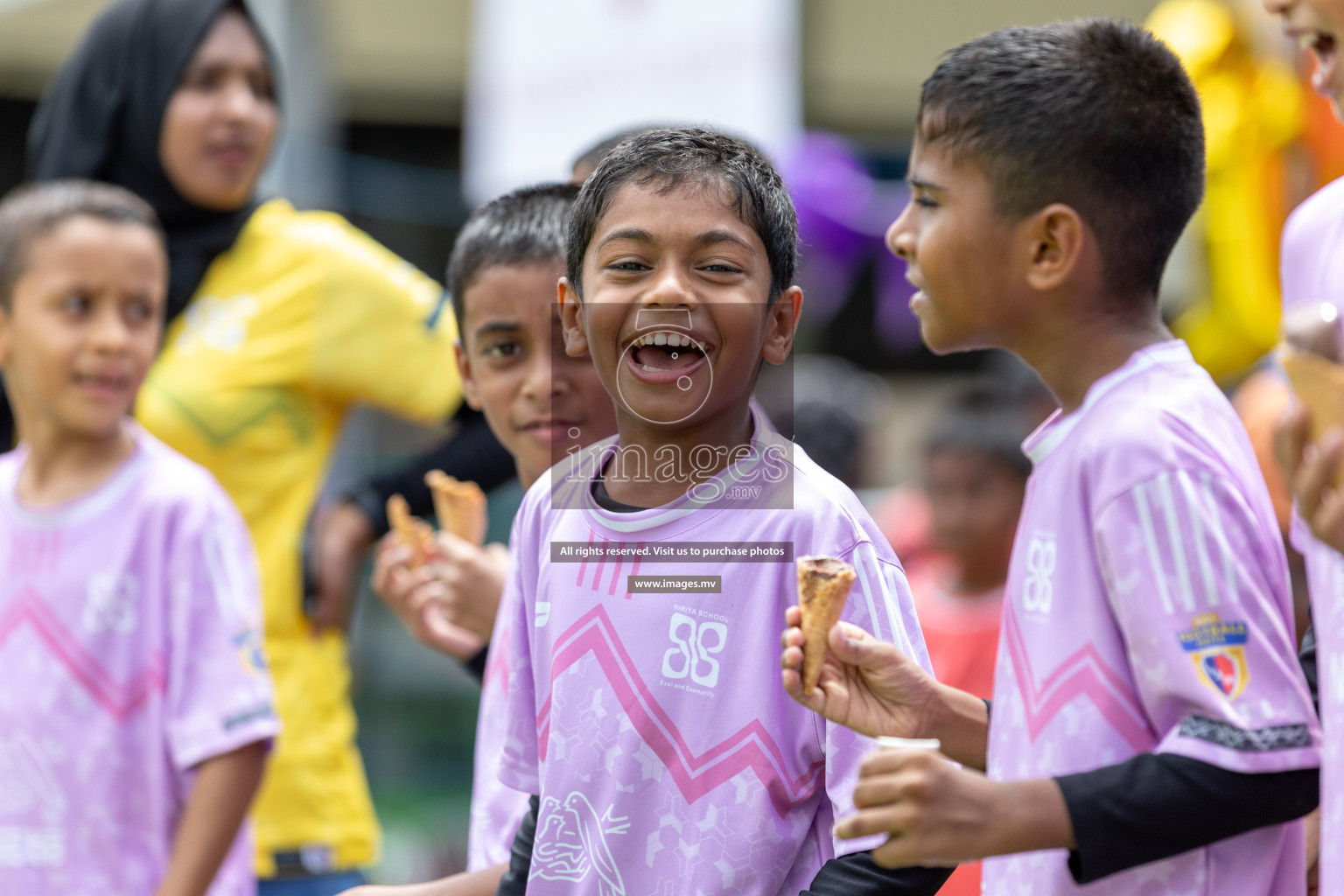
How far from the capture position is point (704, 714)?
152cm

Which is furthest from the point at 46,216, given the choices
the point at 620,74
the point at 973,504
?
the point at 620,74

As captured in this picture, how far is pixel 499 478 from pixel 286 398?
0.47 metres

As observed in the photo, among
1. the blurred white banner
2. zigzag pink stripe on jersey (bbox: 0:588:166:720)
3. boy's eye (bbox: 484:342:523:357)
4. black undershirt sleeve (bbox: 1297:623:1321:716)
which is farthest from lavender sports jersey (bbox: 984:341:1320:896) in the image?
the blurred white banner

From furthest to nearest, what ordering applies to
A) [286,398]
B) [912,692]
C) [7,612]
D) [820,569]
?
[286,398] → [7,612] → [912,692] → [820,569]

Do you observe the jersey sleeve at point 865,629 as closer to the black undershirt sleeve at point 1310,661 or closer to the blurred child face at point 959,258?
the blurred child face at point 959,258

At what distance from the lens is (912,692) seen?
56.7 inches

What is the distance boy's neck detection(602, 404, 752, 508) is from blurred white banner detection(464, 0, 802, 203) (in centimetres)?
309

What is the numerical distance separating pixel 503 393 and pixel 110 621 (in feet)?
2.79

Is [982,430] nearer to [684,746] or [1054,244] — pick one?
[1054,244]

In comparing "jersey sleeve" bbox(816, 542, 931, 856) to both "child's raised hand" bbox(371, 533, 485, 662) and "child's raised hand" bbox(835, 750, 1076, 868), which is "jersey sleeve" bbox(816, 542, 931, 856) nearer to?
"child's raised hand" bbox(835, 750, 1076, 868)

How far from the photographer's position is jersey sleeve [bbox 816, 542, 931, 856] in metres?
1.46

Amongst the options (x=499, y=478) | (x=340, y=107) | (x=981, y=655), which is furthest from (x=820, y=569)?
(x=340, y=107)

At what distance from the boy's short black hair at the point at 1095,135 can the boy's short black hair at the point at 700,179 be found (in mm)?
215

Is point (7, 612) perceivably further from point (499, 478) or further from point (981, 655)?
point (981, 655)
